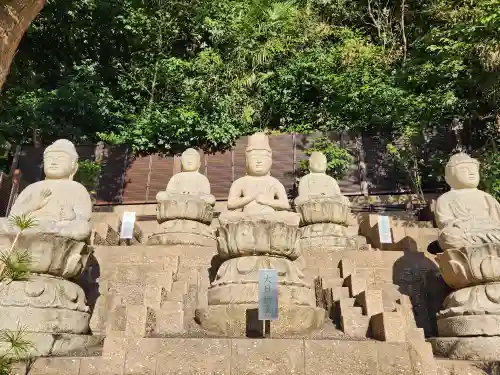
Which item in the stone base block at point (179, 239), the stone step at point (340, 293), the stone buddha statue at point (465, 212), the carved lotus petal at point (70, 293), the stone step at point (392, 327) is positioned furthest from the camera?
the stone base block at point (179, 239)

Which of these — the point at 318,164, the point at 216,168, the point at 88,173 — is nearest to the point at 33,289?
the point at 318,164

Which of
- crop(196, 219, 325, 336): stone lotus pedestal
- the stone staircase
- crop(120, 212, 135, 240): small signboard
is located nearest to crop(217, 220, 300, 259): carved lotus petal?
crop(196, 219, 325, 336): stone lotus pedestal

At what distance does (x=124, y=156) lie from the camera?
13727 millimetres

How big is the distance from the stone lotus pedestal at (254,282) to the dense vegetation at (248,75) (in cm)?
725

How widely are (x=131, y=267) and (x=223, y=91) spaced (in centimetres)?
974

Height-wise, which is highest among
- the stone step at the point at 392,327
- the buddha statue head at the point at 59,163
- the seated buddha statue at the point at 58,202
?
the buddha statue head at the point at 59,163

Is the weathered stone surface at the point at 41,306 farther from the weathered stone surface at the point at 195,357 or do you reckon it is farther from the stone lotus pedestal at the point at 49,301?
the weathered stone surface at the point at 195,357

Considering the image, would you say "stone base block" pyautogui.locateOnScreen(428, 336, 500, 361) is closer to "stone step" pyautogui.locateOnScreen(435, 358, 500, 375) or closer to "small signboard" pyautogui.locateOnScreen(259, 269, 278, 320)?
"stone step" pyautogui.locateOnScreen(435, 358, 500, 375)

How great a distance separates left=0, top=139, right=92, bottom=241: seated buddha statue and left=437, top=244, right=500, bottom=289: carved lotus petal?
4.01 meters

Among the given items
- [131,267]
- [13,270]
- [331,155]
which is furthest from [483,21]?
[13,270]

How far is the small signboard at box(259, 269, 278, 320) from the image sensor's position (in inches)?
161

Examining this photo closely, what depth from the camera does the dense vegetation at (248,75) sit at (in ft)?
41.9

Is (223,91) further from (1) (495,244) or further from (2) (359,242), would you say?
(1) (495,244)

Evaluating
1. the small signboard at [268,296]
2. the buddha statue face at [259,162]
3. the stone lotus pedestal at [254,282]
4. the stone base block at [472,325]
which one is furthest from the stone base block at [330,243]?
the small signboard at [268,296]
